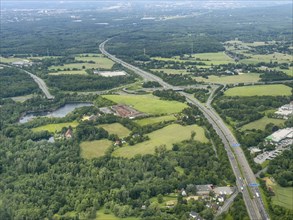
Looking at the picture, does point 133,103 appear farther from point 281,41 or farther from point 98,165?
point 281,41

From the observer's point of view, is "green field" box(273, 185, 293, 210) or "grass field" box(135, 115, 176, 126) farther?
"grass field" box(135, 115, 176, 126)

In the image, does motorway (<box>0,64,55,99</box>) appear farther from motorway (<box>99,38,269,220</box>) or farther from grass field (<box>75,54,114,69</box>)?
motorway (<box>99,38,269,220</box>)

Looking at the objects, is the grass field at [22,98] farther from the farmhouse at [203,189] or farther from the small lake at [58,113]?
the farmhouse at [203,189]

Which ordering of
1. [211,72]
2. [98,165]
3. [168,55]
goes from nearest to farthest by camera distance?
[98,165]
[211,72]
[168,55]

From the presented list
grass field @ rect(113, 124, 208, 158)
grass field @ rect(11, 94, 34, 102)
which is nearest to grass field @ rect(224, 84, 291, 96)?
grass field @ rect(113, 124, 208, 158)

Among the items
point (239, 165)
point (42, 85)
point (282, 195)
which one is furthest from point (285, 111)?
point (42, 85)

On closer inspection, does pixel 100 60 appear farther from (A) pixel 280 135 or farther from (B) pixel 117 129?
(A) pixel 280 135

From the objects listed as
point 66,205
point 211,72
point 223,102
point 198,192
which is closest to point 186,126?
point 223,102
